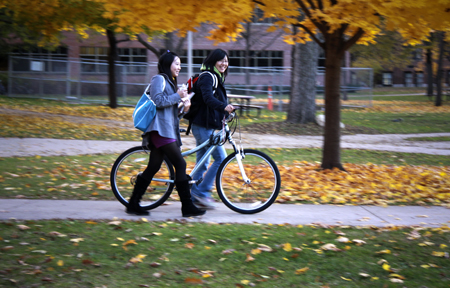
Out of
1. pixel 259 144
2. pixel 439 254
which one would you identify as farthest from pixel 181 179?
pixel 259 144

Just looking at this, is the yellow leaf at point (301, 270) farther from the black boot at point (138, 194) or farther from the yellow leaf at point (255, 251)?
the black boot at point (138, 194)

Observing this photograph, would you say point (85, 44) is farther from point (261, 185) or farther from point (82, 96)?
point (261, 185)

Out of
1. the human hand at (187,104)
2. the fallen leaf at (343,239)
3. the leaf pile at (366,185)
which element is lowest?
the fallen leaf at (343,239)

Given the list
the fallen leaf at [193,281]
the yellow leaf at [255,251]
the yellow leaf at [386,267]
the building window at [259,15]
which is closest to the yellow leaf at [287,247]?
the yellow leaf at [255,251]

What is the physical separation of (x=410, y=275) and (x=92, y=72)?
77.1ft

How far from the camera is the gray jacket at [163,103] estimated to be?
5.42m

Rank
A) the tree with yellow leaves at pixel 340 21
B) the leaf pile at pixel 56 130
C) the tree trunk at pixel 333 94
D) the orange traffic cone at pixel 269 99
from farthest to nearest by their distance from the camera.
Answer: the orange traffic cone at pixel 269 99 < the leaf pile at pixel 56 130 < the tree trunk at pixel 333 94 < the tree with yellow leaves at pixel 340 21

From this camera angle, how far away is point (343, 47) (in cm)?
865

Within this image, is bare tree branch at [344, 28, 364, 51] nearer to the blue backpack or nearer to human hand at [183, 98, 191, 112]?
human hand at [183, 98, 191, 112]

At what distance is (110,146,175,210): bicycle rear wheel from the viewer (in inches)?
231

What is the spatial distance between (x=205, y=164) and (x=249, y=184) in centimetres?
60

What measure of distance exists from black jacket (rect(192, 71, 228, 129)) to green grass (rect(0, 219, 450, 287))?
1.28m

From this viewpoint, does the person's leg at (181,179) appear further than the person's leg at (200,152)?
No

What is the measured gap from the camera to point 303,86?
1738 cm
